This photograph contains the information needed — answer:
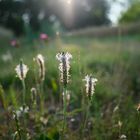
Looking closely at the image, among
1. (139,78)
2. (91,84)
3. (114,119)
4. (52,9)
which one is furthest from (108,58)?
(52,9)

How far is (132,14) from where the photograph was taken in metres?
40.8

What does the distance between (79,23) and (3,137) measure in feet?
110

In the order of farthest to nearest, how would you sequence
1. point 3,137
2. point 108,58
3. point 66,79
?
point 108,58, point 3,137, point 66,79

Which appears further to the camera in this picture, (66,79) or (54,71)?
(54,71)

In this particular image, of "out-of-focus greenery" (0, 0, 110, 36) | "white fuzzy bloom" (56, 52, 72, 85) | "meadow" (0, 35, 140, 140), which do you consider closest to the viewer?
"white fuzzy bloom" (56, 52, 72, 85)

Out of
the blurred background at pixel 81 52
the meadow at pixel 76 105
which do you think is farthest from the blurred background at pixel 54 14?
the meadow at pixel 76 105

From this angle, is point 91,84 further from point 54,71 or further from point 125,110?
point 54,71

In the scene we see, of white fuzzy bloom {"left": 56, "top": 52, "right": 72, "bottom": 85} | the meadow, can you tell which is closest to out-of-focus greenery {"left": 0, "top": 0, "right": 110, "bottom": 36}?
the meadow

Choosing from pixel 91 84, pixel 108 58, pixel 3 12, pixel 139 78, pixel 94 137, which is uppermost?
pixel 3 12

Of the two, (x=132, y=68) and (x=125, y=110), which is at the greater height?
(x=132, y=68)

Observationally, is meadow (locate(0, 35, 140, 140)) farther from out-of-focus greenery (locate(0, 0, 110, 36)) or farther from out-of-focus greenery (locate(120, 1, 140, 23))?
out-of-focus greenery (locate(120, 1, 140, 23))

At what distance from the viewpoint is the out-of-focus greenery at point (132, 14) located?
132 ft

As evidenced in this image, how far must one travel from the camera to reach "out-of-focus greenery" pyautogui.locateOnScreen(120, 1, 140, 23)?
40188 mm

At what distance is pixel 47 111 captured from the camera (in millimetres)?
3877
